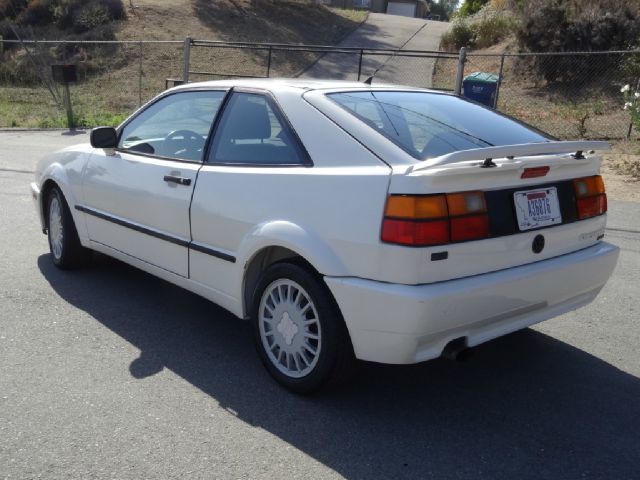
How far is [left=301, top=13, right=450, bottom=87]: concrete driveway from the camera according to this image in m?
23.6

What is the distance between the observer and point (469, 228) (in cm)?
332

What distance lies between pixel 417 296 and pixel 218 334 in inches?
75.5

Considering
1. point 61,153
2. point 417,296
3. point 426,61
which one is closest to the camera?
point 417,296

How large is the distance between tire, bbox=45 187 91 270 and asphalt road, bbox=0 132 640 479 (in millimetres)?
Result: 590

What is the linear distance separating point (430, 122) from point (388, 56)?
23.1 meters

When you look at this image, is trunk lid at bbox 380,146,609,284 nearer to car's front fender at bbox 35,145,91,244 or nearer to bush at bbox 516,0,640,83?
car's front fender at bbox 35,145,91,244

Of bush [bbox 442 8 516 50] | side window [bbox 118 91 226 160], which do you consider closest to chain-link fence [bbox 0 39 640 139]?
bush [bbox 442 8 516 50]

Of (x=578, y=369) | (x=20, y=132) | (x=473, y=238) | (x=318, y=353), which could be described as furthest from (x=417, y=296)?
(x=20, y=132)

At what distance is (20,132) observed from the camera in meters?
16.4

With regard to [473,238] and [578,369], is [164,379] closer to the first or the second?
[473,238]

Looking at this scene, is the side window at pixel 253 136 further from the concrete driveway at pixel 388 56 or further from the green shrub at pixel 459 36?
the green shrub at pixel 459 36

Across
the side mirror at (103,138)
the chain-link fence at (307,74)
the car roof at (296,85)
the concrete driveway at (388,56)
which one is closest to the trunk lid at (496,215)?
the car roof at (296,85)

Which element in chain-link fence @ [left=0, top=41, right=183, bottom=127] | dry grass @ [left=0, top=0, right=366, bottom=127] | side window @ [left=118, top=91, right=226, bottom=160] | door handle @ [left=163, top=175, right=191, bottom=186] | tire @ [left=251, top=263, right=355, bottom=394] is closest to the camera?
tire @ [left=251, top=263, right=355, bottom=394]

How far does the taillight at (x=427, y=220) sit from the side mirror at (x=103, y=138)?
264 centimetres
